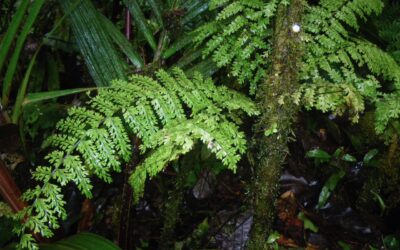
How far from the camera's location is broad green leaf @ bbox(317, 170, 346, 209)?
6.99 feet

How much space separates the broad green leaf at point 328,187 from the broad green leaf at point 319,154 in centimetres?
12

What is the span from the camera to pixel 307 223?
6.73ft

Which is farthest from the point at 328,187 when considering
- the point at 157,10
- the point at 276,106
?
the point at 157,10

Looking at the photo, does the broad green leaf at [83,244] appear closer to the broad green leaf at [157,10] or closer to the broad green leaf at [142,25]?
the broad green leaf at [142,25]

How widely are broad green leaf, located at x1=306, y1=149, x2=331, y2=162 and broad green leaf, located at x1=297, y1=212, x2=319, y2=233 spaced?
1.28ft

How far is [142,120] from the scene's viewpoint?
106cm

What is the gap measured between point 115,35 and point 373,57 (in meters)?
1.17

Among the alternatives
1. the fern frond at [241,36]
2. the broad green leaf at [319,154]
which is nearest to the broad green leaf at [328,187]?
the broad green leaf at [319,154]

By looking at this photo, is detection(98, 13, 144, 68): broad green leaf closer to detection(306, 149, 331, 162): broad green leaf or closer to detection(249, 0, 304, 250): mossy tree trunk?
detection(249, 0, 304, 250): mossy tree trunk

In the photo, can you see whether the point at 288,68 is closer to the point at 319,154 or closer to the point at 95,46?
the point at 95,46

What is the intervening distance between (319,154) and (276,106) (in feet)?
3.81

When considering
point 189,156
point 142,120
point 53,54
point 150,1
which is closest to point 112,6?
point 53,54

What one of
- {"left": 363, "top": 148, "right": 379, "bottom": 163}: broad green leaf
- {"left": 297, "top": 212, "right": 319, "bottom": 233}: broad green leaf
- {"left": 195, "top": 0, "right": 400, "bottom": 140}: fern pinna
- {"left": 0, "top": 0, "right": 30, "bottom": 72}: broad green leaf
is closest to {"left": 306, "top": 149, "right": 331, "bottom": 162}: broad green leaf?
{"left": 363, "top": 148, "right": 379, "bottom": 163}: broad green leaf

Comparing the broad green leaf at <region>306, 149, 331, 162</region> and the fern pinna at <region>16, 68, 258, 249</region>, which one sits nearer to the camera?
the fern pinna at <region>16, 68, 258, 249</region>
